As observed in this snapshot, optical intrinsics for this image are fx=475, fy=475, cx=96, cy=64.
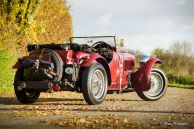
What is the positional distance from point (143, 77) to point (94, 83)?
1798 mm

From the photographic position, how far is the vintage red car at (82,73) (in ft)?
35.6

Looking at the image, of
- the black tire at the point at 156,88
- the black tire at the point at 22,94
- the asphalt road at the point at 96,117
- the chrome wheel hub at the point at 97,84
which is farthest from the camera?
the black tire at the point at 156,88

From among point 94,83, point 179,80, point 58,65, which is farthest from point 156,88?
point 179,80

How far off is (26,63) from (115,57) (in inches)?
95.5

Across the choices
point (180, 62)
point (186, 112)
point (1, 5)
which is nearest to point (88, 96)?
point (186, 112)

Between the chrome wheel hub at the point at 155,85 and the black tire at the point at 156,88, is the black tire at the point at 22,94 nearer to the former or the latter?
the black tire at the point at 156,88

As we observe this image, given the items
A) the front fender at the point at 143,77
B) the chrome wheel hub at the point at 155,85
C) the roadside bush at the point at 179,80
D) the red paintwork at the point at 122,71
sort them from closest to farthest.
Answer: the red paintwork at the point at 122,71 → the front fender at the point at 143,77 → the chrome wheel hub at the point at 155,85 → the roadside bush at the point at 179,80

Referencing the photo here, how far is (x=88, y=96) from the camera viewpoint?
1087cm

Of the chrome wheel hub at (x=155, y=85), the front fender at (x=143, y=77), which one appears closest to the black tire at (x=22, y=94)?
the front fender at (x=143, y=77)

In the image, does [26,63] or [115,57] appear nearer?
[26,63]

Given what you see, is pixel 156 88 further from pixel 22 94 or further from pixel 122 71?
pixel 22 94

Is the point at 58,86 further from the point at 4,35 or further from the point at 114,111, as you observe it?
the point at 4,35

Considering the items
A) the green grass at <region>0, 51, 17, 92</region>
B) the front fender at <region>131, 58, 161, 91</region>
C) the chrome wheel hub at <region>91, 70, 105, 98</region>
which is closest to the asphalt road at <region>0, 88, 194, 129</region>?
the chrome wheel hub at <region>91, 70, 105, 98</region>

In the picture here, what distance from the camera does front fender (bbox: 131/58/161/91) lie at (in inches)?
493
